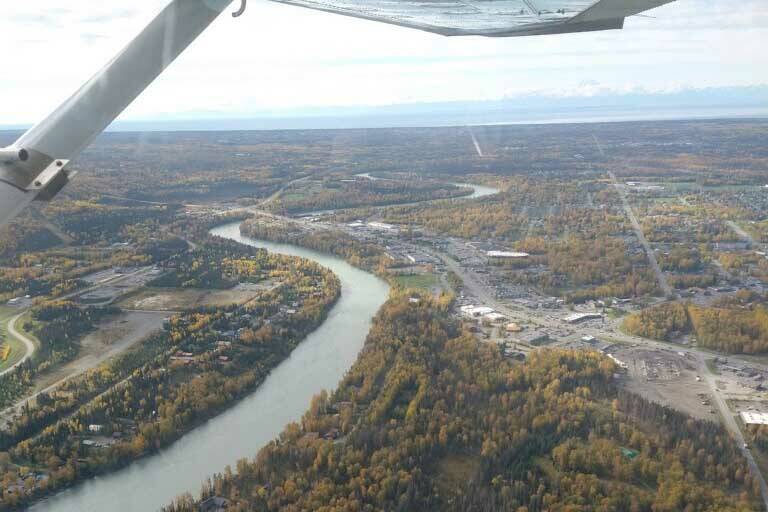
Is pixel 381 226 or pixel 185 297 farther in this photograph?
pixel 381 226

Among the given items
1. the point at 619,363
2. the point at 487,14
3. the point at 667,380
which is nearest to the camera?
the point at 487,14

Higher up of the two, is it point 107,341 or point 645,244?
point 107,341

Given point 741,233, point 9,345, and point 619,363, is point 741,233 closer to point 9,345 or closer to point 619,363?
point 619,363

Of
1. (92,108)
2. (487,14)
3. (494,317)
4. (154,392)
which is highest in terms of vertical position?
(487,14)

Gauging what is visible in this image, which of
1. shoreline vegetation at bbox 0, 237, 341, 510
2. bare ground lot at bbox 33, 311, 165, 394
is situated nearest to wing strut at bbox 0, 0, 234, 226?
shoreline vegetation at bbox 0, 237, 341, 510

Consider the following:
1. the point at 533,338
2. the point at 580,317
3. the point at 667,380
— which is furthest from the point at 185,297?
the point at 667,380

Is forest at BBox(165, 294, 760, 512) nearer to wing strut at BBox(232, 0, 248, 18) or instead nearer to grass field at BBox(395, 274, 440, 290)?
grass field at BBox(395, 274, 440, 290)

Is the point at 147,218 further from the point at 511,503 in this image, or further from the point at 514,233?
the point at 511,503
